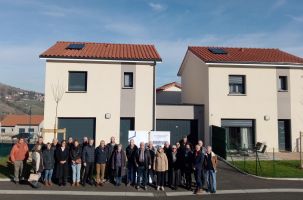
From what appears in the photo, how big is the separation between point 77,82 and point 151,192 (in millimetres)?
10987

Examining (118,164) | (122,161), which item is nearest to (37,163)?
(118,164)

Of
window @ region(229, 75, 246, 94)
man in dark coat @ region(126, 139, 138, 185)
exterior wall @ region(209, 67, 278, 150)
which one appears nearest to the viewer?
man in dark coat @ region(126, 139, 138, 185)

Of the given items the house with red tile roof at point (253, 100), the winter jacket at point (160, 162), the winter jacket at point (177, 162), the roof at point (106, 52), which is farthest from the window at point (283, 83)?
the winter jacket at point (160, 162)

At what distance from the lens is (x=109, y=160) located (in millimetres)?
13125

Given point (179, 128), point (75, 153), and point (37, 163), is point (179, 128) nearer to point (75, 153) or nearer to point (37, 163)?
point (75, 153)

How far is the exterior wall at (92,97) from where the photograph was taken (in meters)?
20.8

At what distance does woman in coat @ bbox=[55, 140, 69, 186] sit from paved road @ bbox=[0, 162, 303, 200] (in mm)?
451

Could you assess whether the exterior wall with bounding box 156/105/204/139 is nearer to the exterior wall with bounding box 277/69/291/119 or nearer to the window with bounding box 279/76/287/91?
the exterior wall with bounding box 277/69/291/119

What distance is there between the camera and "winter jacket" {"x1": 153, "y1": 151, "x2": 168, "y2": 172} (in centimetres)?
1245

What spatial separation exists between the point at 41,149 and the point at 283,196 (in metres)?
8.61

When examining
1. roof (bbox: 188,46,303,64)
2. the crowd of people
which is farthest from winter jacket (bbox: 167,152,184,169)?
roof (bbox: 188,46,303,64)

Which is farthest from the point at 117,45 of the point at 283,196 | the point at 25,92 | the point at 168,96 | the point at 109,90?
the point at 25,92

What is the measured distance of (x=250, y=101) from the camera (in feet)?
72.9

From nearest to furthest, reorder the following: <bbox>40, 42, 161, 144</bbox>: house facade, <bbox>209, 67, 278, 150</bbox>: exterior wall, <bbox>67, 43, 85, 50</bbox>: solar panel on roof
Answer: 1. <bbox>40, 42, 161, 144</bbox>: house facade
2. <bbox>209, 67, 278, 150</bbox>: exterior wall
3. <bbox>67, 43, 85, 50</bbox>: solar panel on roof
